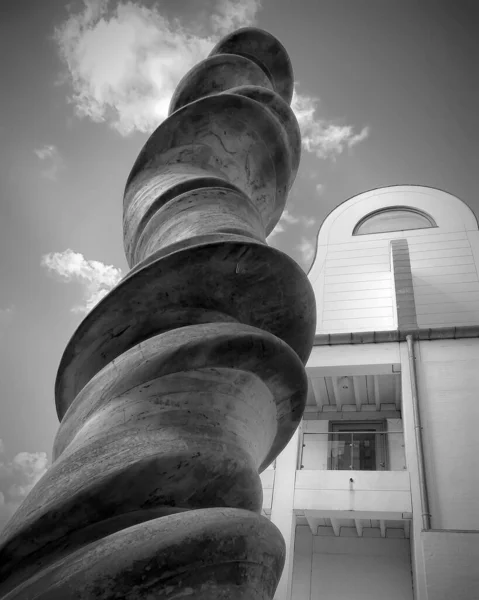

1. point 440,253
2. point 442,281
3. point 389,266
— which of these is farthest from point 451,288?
point 389,266

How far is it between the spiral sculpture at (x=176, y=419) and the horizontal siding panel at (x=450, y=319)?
10.2 metres

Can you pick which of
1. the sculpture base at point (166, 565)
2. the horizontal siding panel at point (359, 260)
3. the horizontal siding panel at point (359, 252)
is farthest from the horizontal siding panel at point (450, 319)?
the sculpture base at point (166, 565)

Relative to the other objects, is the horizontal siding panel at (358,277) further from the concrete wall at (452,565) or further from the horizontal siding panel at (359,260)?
the concrete wall at (452,565)

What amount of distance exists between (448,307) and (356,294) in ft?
5.80

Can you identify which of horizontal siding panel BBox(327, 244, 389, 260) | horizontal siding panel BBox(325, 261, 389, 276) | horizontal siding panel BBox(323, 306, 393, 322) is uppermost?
horizontal siding panel BBox(327, 244, 389, 260)

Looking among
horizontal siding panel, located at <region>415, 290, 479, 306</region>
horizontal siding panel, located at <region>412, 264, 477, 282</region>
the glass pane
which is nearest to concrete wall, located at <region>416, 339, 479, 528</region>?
horizontal siding panel, located at <region>415, 290, 479, 306</region>

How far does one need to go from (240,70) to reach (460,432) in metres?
7.52

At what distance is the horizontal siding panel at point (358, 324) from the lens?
10789 mm

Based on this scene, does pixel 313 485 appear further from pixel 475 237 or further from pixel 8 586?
pixel 8 586

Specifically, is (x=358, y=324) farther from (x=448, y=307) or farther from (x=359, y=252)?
(x=359, y=252)

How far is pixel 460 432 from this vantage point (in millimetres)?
7906

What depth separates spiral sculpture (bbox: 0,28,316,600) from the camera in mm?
421

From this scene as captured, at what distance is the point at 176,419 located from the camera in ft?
1.83

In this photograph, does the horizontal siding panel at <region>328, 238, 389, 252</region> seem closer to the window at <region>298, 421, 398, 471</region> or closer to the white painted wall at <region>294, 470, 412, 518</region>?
the window at <region>298, 421, 398, 471</region>
